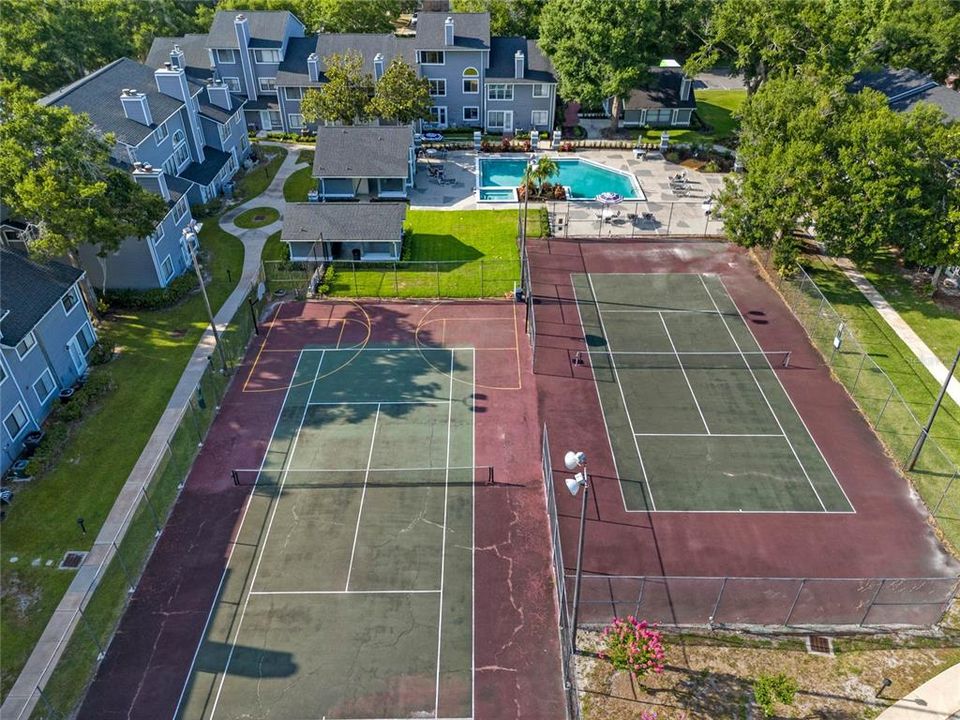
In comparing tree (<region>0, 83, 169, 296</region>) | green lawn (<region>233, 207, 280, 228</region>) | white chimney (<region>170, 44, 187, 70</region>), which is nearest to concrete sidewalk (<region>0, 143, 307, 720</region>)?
green lawn (<region>233, 207, 280, 228</region>)

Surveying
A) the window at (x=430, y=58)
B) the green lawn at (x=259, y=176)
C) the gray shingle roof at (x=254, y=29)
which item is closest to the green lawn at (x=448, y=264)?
the green lawn at (x=259, y=176)

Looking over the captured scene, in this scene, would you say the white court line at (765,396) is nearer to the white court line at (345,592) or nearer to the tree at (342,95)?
the white court line at (345,592)

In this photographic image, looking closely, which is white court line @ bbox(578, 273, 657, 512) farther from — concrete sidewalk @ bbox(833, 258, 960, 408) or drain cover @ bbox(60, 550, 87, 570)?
drain cover @ bbox(60, 550, 87, 570)

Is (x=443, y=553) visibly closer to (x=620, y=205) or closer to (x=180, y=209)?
(x=180, y=209)

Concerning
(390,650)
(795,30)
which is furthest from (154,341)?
(795,30)

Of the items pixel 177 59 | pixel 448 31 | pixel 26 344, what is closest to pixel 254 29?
pixel 177 59

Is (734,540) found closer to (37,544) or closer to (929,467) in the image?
(929,467)

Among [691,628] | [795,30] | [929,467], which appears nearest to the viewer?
[691,628]
